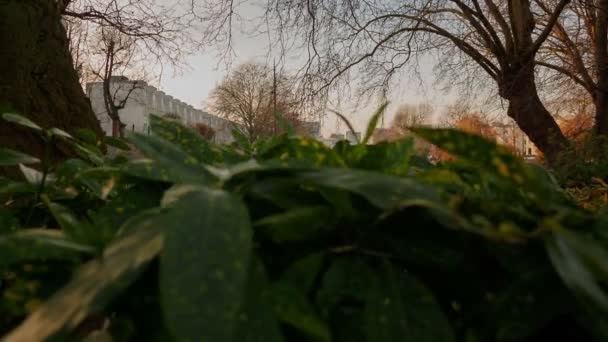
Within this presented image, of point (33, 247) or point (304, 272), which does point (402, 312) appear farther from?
point (33, 247)

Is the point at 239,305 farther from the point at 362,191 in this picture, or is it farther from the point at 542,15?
the point at 542,15

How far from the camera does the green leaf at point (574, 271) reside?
7.8 inches

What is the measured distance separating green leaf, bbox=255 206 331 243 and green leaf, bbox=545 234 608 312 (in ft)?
0.37

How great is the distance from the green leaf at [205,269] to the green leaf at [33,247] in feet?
0.24

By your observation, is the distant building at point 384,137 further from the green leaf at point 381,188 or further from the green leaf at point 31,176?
the green leaf at point 31,176

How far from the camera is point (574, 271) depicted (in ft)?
0.66

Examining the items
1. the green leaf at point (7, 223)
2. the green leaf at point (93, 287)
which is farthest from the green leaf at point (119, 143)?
the green leaf at point (93, 287)

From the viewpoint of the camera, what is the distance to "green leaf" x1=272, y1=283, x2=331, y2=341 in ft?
0.70

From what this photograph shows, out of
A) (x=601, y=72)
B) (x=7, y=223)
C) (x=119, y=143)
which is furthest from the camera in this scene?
(x=601, y=72)

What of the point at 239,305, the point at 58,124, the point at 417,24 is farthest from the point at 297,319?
the point at 417,24

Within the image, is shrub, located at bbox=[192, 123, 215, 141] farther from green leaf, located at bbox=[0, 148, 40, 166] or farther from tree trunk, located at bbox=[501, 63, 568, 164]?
tree trunk, located at bbox=[501, 63, 568, 164]

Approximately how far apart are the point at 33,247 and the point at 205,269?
110 mm

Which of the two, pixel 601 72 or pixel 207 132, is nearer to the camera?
pixel 601 72

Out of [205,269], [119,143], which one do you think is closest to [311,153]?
[205,269]
